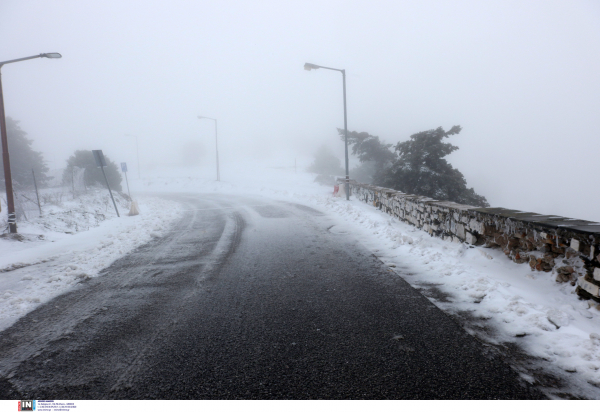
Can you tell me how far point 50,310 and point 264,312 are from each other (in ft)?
9.03

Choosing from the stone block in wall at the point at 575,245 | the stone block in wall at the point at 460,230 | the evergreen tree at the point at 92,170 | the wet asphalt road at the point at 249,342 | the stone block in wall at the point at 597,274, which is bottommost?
the wet asphalt road at the point at 249,342

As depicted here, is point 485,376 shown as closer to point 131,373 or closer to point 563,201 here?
point 131,373

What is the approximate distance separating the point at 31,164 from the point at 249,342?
35.7 meters

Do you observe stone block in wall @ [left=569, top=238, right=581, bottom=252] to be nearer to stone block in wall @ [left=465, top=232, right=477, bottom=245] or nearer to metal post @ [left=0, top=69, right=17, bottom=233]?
stone block in wall @ [left=465, top=232, right=477, bottom=245]

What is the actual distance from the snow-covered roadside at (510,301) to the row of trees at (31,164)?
24850 mm

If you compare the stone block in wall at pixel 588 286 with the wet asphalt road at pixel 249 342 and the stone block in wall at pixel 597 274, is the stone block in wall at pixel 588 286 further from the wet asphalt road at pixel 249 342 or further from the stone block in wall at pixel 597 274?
the wet asphalt road at pixel 249 342

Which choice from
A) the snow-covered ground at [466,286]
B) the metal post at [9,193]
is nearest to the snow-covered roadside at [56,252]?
the snow-covered ground at [466,286]

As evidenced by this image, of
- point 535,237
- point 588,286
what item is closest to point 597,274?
point 588,286

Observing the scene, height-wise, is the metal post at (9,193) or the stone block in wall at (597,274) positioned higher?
the metal post at (9,193)

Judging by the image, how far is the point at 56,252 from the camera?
23.8 feet

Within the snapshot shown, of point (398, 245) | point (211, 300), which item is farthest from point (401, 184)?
point (211, 300)

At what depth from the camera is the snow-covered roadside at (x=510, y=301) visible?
261 centimetres

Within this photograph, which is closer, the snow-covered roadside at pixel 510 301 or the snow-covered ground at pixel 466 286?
the snow-covered roadside at pixel 510 301

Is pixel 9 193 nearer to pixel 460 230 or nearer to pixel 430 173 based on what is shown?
pixel 460 230
